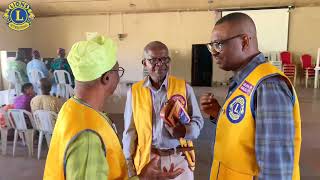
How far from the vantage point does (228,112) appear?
1.08 meters

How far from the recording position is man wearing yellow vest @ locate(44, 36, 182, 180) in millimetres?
844

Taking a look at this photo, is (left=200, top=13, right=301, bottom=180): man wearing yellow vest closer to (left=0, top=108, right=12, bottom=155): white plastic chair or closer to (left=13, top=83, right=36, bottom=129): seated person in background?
(left=13, top=83, right=36, bottom=129): seated person in background

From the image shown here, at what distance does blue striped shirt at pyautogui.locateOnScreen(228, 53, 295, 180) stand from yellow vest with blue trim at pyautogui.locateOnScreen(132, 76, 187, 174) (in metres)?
0.89

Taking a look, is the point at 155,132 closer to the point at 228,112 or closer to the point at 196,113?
the point at 196,113

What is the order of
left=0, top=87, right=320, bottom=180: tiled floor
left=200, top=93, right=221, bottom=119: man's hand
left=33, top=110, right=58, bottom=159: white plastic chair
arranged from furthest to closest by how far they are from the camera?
left=33, top=110, right=58, bottom=159: white plastic chair → left=0, top=87, right=320, bottom=180: tiled floor → left=200, top=93, right=221, bottom=119: man's hand

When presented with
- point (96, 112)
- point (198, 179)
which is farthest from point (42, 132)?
point (96, 112)

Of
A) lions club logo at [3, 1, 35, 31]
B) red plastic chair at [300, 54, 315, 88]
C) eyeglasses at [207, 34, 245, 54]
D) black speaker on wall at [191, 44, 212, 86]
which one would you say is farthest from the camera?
black speaker on wall at [191, 44, 212, 86]

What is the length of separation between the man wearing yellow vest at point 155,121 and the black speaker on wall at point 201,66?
790cm

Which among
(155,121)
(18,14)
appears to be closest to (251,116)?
(155,121)

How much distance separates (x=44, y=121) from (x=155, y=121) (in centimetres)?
281

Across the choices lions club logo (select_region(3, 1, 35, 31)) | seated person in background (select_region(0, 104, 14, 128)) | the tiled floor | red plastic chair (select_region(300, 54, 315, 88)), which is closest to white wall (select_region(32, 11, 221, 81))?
red plastic chair (select_region(300, 54, 315, 88))

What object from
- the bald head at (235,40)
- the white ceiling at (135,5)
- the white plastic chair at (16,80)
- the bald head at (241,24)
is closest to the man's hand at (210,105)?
the bald head at (235,40)

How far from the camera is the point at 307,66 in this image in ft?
28.5

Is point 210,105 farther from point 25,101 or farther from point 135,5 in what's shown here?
point 135,5
